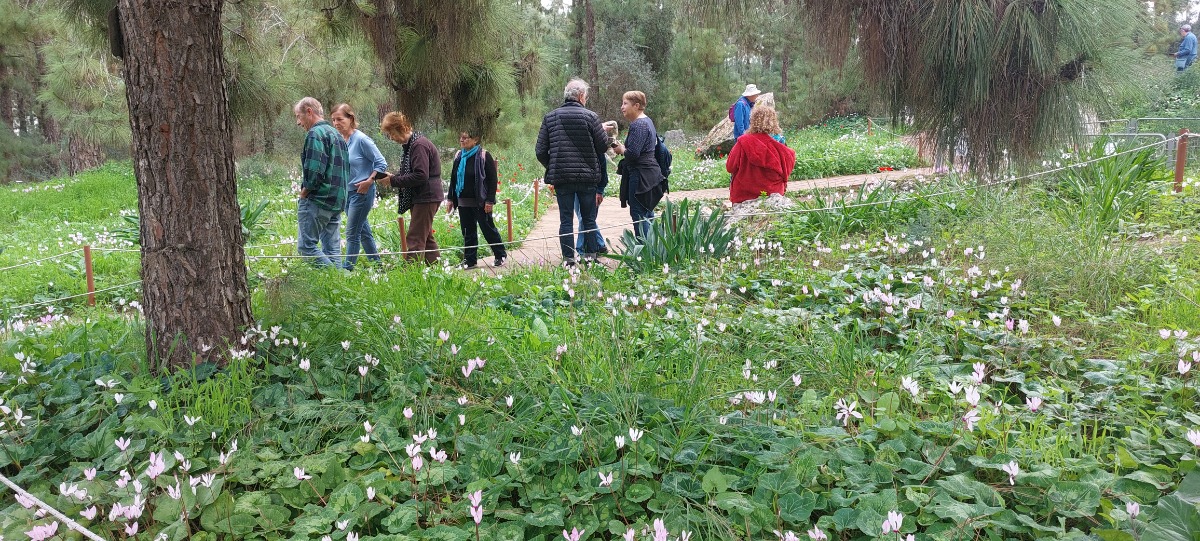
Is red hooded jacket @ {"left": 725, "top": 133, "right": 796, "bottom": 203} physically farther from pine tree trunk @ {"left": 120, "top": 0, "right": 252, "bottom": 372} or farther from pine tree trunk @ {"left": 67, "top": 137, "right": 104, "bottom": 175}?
pine tree trunk @ {"left": 67, "top": 137, "right": 104, "bottom": 175}

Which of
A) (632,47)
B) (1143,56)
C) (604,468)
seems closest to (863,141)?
(632,47)

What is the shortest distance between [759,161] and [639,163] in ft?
3.31

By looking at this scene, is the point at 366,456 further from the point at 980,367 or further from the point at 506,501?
the point at 980,367

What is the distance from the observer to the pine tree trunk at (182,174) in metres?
3.12

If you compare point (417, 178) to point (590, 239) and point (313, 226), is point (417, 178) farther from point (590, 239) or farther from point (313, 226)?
point (590, 239)

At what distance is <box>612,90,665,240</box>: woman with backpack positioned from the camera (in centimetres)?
677

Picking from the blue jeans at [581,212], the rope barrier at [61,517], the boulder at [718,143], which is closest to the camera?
the rope barrier at [61,517]

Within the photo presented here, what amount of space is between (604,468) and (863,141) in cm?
1805

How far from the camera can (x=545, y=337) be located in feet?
12.0

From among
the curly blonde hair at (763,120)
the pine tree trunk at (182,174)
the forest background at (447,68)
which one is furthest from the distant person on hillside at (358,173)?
the pine tree trunk at (182,174)

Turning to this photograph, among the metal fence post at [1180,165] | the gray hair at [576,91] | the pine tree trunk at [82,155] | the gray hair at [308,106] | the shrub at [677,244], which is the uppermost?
the gray hair at [576,91]

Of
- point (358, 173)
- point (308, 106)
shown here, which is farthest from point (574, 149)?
point (308, 106)

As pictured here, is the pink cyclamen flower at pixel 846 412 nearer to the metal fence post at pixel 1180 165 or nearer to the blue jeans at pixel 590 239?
the blue jeans at pixel 590 239

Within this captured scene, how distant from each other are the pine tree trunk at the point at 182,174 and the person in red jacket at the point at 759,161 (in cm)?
425
